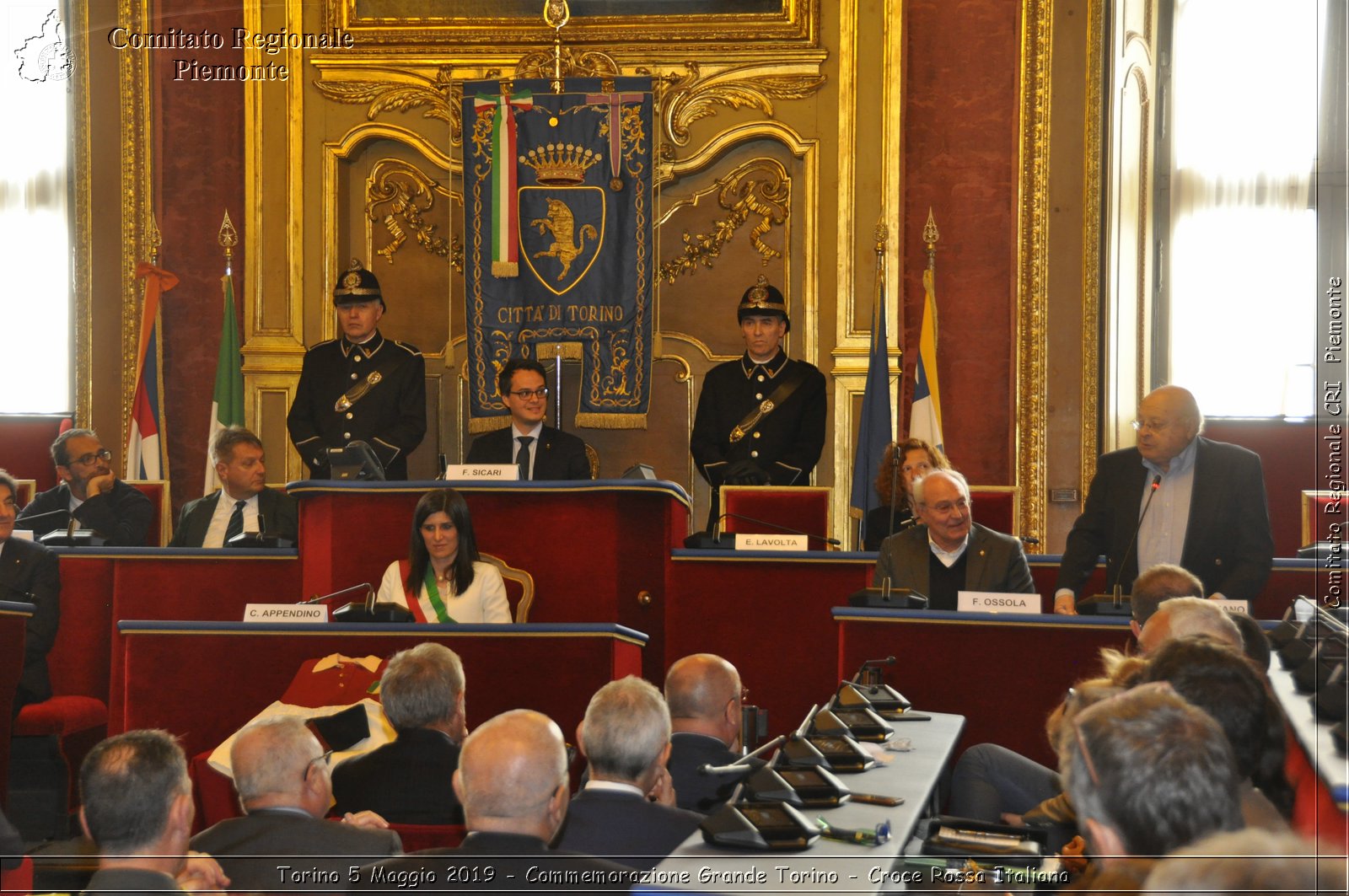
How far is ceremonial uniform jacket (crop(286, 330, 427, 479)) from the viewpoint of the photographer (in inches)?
286

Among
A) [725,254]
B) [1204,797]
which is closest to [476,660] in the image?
[1204,797]

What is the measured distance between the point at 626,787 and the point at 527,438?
3495 mm

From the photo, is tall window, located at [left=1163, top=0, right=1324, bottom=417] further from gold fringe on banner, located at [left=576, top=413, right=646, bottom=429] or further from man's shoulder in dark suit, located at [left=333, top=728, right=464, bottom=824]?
man's shoulder in dark suit, located at [left=333, top=728, right=464, bottom=824]

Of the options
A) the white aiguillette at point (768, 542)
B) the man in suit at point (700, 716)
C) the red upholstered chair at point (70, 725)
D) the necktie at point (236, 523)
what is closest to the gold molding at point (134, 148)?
the necktie at point (236, 523)

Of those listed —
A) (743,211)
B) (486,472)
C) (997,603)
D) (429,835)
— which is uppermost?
(743,211)

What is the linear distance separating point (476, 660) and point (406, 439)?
8.15 ft

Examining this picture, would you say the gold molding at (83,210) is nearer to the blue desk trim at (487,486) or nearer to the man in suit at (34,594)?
the man in suit at (34,594)

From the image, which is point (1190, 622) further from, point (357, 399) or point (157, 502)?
point (157, 502)

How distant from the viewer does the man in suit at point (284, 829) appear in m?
2.90

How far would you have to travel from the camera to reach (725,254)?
830cm

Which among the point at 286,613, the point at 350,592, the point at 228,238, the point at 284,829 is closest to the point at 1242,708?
the point at 284,829

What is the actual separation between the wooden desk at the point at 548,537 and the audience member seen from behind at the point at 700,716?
1.78 m

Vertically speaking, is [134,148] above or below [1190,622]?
above

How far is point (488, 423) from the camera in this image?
25.3 ft
